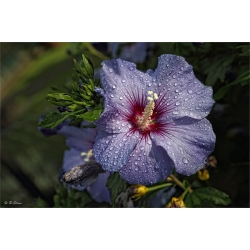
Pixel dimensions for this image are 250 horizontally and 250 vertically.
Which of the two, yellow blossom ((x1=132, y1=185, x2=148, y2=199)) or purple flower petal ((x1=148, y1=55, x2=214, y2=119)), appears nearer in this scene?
purple flower petal ((x1=148, y1=55, x2=214, y2=119))

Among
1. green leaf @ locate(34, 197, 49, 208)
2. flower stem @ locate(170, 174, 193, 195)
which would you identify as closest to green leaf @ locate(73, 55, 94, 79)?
flower stem @ locate(170, 174, 193, 195)

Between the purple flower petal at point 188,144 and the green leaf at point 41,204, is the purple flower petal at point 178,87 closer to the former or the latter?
the purple flower petal at point 188,144

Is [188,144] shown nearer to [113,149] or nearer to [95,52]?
[113,149]

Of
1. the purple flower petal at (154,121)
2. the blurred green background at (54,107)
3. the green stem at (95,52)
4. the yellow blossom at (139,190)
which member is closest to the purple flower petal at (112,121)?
the purple flower petal at (154,121)

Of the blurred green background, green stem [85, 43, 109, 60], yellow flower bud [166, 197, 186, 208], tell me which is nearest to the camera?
yellow flower bud [166, 197, 186, 208]

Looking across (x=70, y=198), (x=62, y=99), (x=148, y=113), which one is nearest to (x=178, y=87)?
(x=148, y=113)

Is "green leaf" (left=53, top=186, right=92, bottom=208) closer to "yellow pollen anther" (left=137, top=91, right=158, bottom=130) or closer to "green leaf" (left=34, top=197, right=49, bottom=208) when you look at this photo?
"green leaf" (left=34, top=197, right=49, bottom=208)
